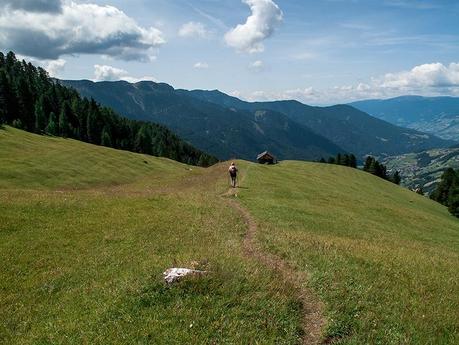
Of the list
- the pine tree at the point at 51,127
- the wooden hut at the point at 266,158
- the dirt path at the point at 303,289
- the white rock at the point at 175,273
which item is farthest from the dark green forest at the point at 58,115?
the white rock at the point at 175,273

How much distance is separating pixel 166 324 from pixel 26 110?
424 feet

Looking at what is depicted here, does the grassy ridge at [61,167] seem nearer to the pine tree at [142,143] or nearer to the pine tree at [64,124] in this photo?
the pine tree at [64,124]

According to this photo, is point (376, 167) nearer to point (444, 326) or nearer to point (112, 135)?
point (112, 135)

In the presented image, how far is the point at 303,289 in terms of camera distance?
15469 mm

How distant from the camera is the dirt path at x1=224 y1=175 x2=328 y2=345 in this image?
12758 millimetres

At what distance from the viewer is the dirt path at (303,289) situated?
502 inches

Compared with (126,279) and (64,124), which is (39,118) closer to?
(64,124)

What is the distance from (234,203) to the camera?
3741 cm

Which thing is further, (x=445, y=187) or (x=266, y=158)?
(x=445, y=187)

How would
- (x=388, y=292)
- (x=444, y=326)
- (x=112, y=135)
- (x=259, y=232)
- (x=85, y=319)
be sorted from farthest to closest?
(x=112, y=135) < (x=259, y=232) < (x=388, y=292) < (x=444, y=326) < (x=85, y=319)

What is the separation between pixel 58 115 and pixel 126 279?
138 meters

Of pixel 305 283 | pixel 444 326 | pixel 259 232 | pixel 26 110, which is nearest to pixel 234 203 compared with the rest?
pixel 259 232

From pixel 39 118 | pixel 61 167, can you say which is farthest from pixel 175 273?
pixel 39 118

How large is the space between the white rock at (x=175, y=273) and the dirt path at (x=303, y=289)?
3.71 m
